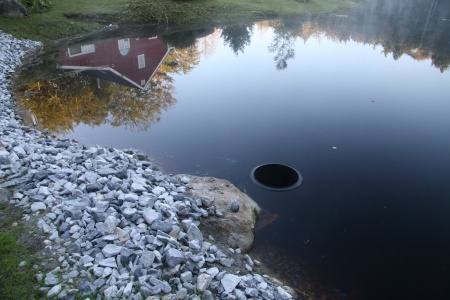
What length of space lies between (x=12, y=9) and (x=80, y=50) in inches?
228

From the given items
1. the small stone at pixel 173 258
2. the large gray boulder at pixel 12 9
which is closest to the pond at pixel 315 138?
the small stone at pixel 173 258

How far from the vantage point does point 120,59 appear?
19484 millimetres


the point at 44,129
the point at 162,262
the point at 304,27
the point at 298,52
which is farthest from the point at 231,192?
the point at 304,27

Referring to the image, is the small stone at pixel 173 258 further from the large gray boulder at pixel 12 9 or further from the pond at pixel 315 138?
the large gray boulder at pixel 12 9

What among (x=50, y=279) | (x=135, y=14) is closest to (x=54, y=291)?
(x=50, y=279)

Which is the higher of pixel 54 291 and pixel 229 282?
pixel 54 291

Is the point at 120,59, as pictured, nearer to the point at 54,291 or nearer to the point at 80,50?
the point at 80,50

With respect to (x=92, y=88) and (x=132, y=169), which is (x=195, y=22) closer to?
(x=92, y=88)

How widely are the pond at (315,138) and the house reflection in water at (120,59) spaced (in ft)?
0.35

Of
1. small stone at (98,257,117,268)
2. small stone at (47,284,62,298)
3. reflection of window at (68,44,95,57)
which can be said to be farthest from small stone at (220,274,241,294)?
reflection of window at (68,44,95,57)

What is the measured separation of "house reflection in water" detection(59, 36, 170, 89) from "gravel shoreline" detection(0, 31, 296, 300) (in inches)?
365

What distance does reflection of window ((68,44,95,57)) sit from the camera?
1933cm

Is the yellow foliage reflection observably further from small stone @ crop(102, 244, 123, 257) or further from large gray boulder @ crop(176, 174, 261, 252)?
small stone @ crop(102, 244, 123, 257)

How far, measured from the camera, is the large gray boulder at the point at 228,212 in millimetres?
6836
